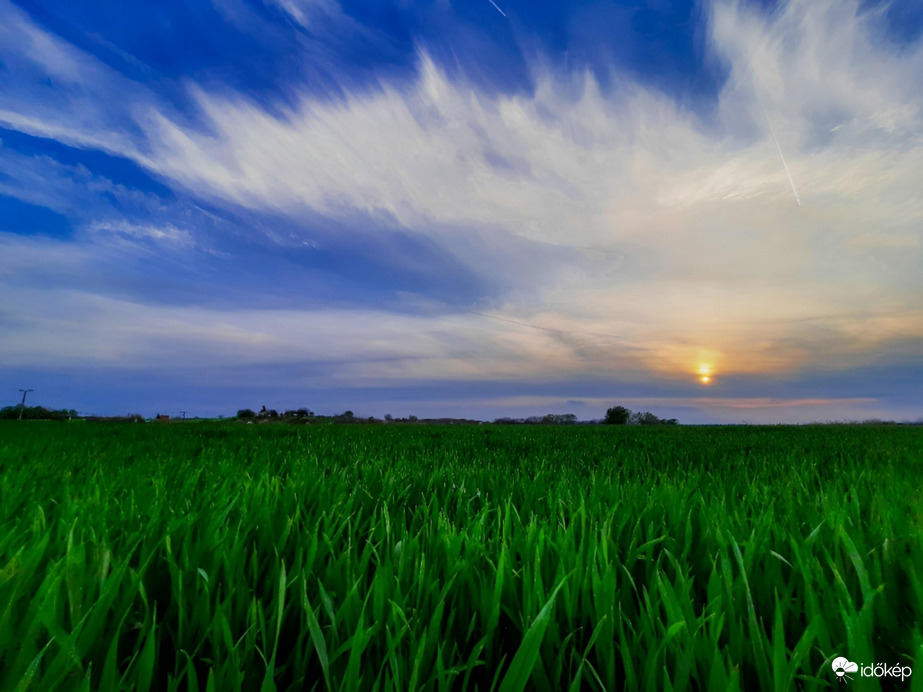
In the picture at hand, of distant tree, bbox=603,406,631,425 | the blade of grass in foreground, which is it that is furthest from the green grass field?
distant tree, bbox=603,406,631,425

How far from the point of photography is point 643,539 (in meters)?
1.74

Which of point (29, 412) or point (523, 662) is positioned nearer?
point (523, 662)

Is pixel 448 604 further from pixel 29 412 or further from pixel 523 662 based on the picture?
pixel 29 412

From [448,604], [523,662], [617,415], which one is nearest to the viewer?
[523,662]

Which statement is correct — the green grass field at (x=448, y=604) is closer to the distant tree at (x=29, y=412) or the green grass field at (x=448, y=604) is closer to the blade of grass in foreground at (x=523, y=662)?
the blade of grass in foreground at (x=523, y=662)

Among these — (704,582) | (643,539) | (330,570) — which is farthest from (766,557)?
(330,570)

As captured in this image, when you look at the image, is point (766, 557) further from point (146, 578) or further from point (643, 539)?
point (146, 578)

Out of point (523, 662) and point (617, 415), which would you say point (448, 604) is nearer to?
point (523, 662)

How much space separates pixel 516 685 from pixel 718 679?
0.35 metres

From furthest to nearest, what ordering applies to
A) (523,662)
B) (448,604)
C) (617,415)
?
(617,415) → (448,604) → (523,662)

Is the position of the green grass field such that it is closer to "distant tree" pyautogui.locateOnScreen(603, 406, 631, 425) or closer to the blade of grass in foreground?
the blade of grass in foreground

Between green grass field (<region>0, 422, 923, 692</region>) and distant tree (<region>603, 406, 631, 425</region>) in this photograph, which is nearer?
green grass field (<region>0, 422, 923, 692</region>)

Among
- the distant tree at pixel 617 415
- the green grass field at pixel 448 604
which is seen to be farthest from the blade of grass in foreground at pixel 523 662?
the distant tree at pixel 617 415

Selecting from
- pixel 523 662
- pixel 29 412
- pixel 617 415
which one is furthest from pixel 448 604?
pixel 29 412
